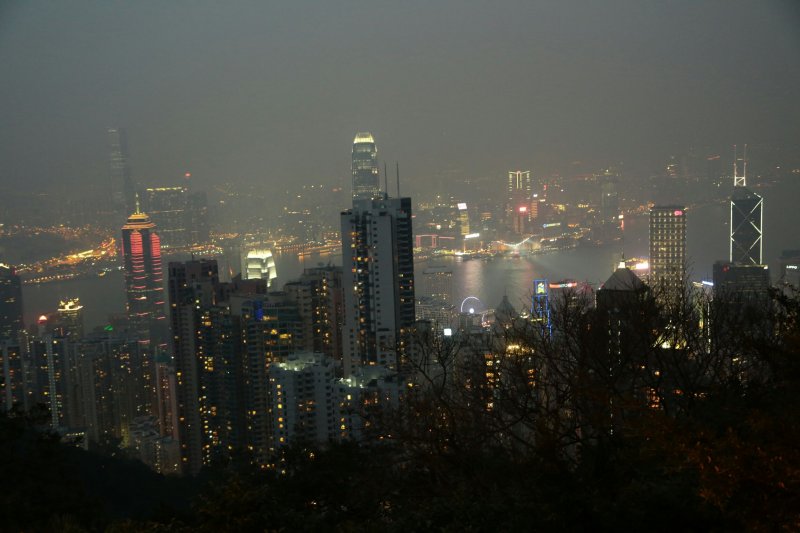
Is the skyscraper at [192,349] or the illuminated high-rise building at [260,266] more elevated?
the illuminated high-rise building at [260,266]

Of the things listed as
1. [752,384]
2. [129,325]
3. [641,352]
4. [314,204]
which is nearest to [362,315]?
[314,204]

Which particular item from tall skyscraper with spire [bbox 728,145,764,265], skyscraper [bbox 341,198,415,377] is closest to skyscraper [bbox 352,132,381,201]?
skyscraper [bbox 341,198,415,377]

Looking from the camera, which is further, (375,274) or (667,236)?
(667,236)

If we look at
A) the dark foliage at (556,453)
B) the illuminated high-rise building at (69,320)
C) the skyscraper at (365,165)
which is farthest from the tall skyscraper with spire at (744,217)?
the illuminated high-rise building at (69,320)

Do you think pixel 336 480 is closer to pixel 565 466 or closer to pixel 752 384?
pixel 565 466

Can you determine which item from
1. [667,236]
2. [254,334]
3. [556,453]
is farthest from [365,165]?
[556,453]

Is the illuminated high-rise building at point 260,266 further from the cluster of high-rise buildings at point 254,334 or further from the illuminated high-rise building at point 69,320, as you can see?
the illuminated high-rise building at point 69,320

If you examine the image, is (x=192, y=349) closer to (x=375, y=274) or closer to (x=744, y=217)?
(x=375, y=274)
